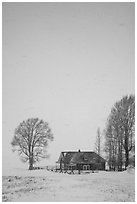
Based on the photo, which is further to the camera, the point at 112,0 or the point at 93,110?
the point at 93,110

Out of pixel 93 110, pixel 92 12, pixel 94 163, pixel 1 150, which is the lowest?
pixel 94 163

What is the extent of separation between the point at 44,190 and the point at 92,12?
701 cm

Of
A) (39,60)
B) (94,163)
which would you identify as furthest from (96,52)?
(94,163)

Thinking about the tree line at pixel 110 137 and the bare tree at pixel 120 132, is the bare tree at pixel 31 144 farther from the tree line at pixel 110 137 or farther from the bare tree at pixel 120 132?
the bare tree at pixel 120 132

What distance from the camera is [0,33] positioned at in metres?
10.7

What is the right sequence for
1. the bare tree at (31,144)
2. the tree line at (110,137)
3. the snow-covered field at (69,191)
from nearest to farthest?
1. the snow-covered field at (69,191)
2. the tree line at (110,137)
3. the bare tree at (31,144)

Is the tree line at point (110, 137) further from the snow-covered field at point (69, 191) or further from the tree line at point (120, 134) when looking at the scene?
the snow-covered field at point (69, 191)

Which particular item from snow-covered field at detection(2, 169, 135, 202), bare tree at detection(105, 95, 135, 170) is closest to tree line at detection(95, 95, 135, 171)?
bare tree at detection(105, 95, 135, 170)

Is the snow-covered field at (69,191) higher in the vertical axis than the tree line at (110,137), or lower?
lower

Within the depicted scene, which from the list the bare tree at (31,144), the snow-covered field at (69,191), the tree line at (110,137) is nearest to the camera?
the snow-covered field at (69,191)

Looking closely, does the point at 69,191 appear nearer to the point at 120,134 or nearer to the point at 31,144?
the point at 120,134

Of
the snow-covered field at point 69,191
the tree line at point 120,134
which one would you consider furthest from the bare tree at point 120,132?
the snow-covered field at point 69,191

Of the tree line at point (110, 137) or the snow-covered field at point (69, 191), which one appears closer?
the snow-covered field at point (69, 191)

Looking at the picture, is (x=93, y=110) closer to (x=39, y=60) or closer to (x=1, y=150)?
(x=39, y=60)
